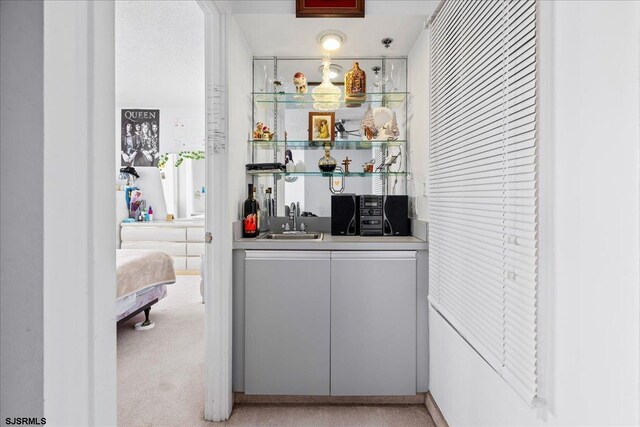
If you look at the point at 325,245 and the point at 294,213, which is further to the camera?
the point at 294,213

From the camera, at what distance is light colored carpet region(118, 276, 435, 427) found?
187cm

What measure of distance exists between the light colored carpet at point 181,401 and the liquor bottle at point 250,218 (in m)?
1.01

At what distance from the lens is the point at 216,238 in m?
1.86

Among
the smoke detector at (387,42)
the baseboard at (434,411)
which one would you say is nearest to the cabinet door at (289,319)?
the baseboard at (434,411)

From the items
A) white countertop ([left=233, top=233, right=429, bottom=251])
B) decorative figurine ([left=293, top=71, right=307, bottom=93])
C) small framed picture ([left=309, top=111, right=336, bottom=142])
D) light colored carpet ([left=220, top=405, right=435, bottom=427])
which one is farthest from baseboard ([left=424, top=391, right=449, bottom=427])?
decorative figurine ([left=293, top=71, right=307, bottom=93])

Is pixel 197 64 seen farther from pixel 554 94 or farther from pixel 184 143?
pixel 554 94

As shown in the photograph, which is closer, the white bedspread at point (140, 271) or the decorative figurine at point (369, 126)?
the decorative figurine at point (369, 126)

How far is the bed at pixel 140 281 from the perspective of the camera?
Result: 2.73 m

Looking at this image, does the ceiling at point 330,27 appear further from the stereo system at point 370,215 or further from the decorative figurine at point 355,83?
the stereo system at point 370,215

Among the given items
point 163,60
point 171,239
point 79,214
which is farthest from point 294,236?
point 171,239

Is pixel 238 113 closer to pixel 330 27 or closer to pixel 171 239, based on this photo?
pixel 330 27

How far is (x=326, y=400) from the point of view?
6.56 ft

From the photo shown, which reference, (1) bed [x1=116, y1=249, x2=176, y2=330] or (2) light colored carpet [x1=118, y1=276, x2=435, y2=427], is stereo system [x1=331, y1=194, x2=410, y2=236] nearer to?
(2) light colored carpet [x1=118, y1=276, x2=435, y2=427]

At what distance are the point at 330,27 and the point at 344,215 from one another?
1.19 meters
